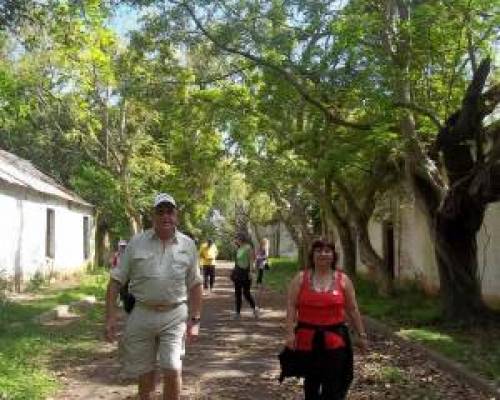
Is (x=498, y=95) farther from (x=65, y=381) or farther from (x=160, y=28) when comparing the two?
(x=65, y=381)

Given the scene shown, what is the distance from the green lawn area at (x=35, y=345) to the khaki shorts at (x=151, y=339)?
221cm

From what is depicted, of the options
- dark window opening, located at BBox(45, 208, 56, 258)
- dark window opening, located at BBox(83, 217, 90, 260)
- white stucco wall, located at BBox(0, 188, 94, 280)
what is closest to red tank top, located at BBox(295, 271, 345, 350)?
white stucco wall, located at BBox(0, 188, 94, 280)

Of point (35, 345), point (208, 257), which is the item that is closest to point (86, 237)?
point (208, 257)

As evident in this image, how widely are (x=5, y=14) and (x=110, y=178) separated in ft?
67.5

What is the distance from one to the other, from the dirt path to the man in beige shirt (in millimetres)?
2304

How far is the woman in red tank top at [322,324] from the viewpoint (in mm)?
5965

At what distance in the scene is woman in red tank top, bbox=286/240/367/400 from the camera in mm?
5965

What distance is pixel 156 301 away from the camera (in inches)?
231

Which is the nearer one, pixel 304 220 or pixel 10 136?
pixel 304 220

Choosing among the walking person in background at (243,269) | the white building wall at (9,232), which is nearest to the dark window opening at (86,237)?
the white building wall at (9,232)

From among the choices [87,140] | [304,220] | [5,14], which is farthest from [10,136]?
[5,14]

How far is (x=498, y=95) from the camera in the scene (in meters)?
12.2

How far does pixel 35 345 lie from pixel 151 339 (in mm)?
5878

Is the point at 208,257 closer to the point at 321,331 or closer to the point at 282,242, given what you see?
the point at 321,331
